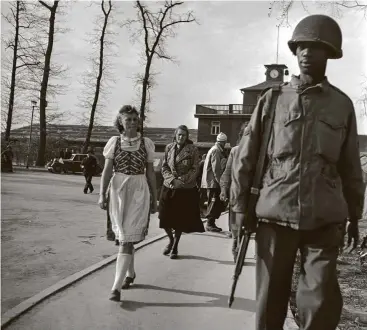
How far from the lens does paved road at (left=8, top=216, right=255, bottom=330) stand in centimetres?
435

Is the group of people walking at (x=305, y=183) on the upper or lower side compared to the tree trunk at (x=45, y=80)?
lower

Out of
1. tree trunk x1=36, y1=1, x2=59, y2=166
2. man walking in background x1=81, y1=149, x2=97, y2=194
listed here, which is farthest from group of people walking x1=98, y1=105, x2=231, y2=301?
tree trunk x1=36, y1=1, x2=59, y2=166

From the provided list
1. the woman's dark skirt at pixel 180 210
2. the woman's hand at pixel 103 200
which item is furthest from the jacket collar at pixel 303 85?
the woman's dark skirt at pixel 180 210

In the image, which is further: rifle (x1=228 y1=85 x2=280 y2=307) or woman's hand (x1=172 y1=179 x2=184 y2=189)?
woman's hand (x1=172 y1=179 x2=184 y2=189)

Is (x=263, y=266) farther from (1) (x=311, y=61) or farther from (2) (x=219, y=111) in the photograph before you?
(2) (x=219, y=111)

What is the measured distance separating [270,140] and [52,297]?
285 cm

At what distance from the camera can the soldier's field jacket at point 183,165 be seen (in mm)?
7742

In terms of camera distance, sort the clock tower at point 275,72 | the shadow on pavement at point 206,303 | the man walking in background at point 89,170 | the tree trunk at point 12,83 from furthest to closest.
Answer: the clock tower at point 275,72
the tree trunk at point 12,83
the man walking in background at point 89,170
the shadow on pavement at point 206,303

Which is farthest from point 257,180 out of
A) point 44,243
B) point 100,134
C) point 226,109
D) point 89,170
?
point 100,134

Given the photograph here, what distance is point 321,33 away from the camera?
10.7 ft

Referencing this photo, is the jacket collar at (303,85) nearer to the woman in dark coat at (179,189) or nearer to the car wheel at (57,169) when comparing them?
the woman in dark coat at (179,189)

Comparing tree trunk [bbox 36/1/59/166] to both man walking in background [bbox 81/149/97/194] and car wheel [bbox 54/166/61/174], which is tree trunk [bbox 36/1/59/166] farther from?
man walking in background [bbox 81/149/97/194]

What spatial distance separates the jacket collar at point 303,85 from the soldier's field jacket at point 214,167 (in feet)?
22.5

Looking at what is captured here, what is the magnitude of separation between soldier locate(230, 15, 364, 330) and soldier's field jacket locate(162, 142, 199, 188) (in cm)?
433
